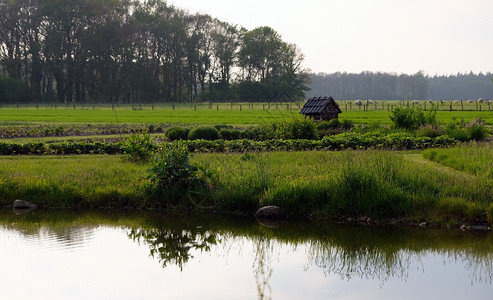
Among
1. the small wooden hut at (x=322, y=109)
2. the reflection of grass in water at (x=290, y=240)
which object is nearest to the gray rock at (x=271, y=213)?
the reflection of grass in water at (x=290, y=240)

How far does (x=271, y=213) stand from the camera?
14203mm

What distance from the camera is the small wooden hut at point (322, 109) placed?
34094 mm

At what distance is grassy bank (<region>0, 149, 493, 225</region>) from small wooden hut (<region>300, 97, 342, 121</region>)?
1618 cm

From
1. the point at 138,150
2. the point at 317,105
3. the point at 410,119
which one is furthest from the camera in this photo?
the point at 317,105

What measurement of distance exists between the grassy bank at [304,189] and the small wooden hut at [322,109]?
16179 mm

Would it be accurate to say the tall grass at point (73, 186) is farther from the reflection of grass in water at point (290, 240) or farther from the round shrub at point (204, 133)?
the round shrub at point (204, 133)

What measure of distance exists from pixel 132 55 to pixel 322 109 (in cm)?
7198

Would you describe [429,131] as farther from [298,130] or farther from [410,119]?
[298,130]

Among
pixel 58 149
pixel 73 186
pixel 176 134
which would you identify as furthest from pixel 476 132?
pixel 58 149

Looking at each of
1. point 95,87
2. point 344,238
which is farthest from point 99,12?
point 344,238

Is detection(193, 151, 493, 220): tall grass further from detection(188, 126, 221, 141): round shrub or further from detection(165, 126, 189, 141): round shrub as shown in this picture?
detection(165, 126, 189, 141): round shrub

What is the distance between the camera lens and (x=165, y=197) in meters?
15.6

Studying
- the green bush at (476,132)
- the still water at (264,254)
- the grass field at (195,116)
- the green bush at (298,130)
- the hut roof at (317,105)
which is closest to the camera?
the still water at (264,254)

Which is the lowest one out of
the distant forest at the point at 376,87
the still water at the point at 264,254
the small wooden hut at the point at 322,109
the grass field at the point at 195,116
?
the still water at the point at 264,254
